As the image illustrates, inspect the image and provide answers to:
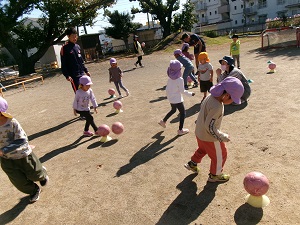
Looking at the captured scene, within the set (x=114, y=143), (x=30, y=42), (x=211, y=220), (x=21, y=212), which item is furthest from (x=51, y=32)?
(x=211, y=220)

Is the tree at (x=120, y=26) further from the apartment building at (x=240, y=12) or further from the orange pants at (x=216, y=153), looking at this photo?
the orange pants at (x=216, y=153)

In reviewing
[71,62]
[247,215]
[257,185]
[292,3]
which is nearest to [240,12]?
[292,3]

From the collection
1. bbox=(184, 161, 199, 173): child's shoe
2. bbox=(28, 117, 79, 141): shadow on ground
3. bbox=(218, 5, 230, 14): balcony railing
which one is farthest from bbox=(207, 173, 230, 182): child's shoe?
bbox=(218, 5, 230, 14): balcony railing

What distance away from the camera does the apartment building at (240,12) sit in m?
54.2

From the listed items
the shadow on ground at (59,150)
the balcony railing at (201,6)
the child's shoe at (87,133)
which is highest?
the balcony railing at (201,6)

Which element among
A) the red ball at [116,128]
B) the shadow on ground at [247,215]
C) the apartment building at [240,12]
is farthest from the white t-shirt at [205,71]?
the apartment building at [240,12]

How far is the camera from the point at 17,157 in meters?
3.93

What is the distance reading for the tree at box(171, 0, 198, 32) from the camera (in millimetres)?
38688

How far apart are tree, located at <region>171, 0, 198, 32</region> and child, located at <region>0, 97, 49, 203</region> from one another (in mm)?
37741

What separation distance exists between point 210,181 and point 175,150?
1.39 metres

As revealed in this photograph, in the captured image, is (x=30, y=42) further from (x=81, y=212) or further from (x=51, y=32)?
(x=81, y=212)

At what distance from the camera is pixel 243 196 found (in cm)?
365

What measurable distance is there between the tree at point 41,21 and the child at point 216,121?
22391 mm

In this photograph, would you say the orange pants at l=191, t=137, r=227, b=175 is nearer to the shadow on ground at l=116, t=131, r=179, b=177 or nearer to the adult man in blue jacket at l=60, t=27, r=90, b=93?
the shadow on ground at l=116, t=131, r=179, b=177
